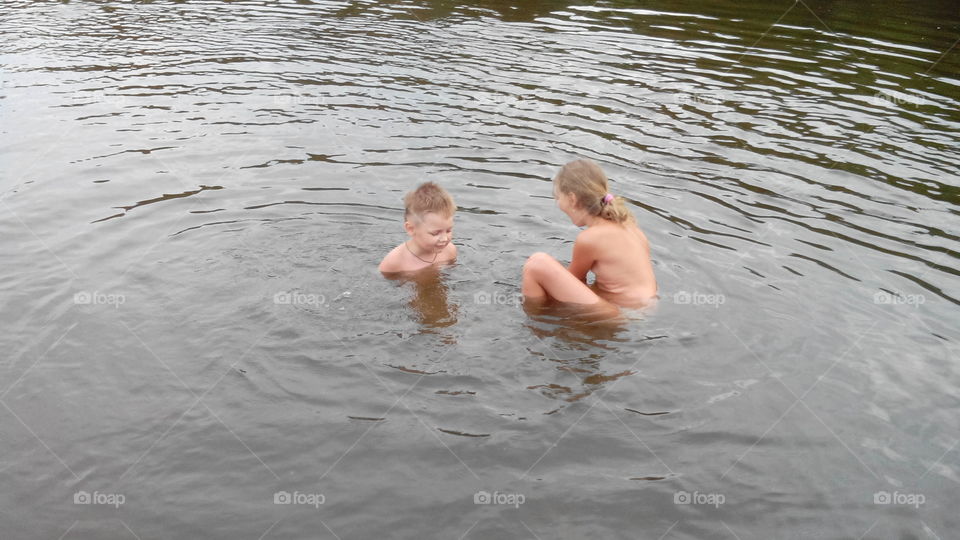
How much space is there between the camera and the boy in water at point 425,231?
7.67 metres

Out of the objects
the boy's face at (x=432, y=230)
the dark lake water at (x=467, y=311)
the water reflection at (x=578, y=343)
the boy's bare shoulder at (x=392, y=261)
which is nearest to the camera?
the dark lake water at (x=467, y=311)

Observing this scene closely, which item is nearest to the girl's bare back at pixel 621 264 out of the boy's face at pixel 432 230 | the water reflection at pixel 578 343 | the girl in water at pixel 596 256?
the girl in water at pixel 596 256

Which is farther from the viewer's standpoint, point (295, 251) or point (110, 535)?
point (295, 251)

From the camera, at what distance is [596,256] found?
7344 millimetres

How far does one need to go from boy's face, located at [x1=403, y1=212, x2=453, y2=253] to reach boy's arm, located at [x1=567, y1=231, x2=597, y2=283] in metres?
1.20

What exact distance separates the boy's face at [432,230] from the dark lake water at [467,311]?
1.26 ft

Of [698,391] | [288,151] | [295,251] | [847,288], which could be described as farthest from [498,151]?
[698,391]

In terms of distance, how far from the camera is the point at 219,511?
4977 millimetres

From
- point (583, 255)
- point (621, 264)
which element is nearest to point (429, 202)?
point (583, 255)

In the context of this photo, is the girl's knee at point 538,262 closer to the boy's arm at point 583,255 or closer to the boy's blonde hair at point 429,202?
the boy's arm at point 583,255

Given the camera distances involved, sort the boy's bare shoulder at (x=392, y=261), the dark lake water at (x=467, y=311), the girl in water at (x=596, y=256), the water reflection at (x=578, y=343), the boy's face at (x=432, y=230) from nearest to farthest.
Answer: the dark lake water at (x=467, y=311) < the water reflection at (x=578, y=343) < the girl in water at (x=596, y=256) < the boy's face at (x=432, y=230) < the boy's bare shoulder at (x=392, y=261)

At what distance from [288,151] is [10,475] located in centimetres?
671

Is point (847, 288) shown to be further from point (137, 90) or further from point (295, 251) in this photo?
point (137, 90)

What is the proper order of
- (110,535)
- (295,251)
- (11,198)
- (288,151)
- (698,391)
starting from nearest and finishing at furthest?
(110,535) → (698,391) → (295,251) → (11,198) → (288,151)
